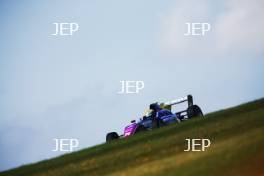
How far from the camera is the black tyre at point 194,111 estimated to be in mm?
40281

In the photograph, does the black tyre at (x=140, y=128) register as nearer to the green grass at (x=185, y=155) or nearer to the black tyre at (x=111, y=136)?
the black tyre at (x=111, y=136)

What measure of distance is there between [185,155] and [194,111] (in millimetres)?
18318

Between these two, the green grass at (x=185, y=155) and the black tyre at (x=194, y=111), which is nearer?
the green grass at (x=185, y=155)

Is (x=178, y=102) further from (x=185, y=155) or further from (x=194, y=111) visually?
(x=185, y=155)

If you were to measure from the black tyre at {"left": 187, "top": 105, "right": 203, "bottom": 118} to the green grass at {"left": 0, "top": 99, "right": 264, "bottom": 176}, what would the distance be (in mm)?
5847

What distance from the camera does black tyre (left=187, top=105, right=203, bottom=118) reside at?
132ft

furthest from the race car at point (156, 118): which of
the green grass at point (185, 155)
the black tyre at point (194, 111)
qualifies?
the green grass at point (185, 155)

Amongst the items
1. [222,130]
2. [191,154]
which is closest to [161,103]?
[222,130]

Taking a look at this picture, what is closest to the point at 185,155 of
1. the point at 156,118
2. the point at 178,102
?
the point at 156,118

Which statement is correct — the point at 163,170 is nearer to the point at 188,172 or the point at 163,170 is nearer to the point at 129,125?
the point at 188,172

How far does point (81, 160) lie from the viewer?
3031 centimetres

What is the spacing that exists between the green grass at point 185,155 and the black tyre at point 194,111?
5.85 m

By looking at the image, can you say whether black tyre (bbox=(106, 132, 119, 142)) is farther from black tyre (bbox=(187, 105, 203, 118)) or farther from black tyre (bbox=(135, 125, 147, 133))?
black tyre (bbox=(187, 105, 203, 118))

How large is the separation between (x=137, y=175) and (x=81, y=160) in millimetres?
10674
